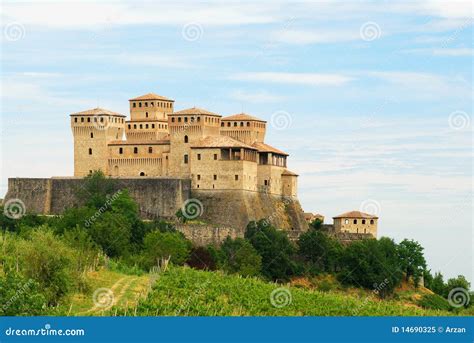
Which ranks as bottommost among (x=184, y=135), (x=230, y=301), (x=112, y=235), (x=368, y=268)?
(x=230, y=301)

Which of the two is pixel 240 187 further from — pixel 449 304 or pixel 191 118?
pixel 449 304

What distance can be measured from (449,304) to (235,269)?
11.8m

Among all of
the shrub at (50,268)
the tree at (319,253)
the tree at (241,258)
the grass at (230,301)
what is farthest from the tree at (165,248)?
the shrub at (50,268)

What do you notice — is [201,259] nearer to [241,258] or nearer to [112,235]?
[241,258]

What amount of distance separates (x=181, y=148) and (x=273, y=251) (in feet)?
28.9

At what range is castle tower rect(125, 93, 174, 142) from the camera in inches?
2736

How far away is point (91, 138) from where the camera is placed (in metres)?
68.4

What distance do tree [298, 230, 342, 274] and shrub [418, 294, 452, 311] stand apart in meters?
4.34

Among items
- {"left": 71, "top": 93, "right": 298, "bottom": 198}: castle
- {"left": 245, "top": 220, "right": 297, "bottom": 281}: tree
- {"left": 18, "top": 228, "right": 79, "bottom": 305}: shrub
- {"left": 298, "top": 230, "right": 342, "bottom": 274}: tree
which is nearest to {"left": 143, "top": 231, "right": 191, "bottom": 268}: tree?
{"left": 245, "top": 220, "right": 297, "bottom": 281}: tree

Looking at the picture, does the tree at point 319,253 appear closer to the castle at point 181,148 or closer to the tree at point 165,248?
the castle at point 181,148

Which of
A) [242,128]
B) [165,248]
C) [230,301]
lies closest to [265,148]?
[242,128]

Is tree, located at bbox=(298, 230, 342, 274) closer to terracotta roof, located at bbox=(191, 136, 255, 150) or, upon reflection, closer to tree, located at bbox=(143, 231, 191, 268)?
terracotta roof, located at bbox=(191, 136, 255, 150)

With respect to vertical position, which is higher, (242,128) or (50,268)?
(242,128)

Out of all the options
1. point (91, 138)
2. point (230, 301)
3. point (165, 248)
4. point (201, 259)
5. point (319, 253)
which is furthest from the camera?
point (91, 138)
